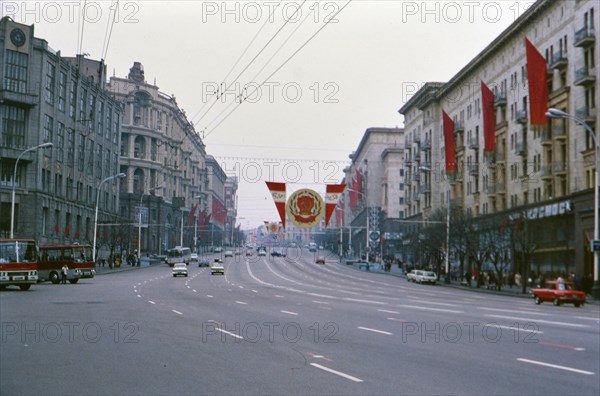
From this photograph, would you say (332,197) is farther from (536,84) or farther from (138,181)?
(138,181)

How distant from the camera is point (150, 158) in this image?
12750cm

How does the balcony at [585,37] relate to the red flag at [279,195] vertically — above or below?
above

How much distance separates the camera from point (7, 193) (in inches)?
2726

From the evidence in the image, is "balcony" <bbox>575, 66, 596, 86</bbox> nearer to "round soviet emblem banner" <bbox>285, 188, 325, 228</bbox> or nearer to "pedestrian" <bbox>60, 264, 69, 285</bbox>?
"round soviet emblem banner" <bbox>285, 188, 325, 228</bbox>

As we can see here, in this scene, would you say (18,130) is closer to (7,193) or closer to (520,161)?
(7,193)

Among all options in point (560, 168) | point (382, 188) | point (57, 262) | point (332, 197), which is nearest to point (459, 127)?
point (560, 168)

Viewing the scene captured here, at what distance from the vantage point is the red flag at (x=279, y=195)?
2677 centimetres

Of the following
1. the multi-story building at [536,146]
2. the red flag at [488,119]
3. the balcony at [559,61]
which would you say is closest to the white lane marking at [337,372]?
the multi-story building at [536,146]

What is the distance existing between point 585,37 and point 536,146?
1232 cm

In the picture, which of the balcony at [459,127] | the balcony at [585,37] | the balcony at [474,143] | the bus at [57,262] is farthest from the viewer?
the balcony at [459,127]

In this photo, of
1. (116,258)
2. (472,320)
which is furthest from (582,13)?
(116,258)

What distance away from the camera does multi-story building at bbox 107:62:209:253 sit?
124125mm

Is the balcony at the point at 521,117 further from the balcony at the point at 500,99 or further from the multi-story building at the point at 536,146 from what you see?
the balcony at the point at 500,99

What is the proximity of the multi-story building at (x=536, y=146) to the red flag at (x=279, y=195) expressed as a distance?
3029 cm
